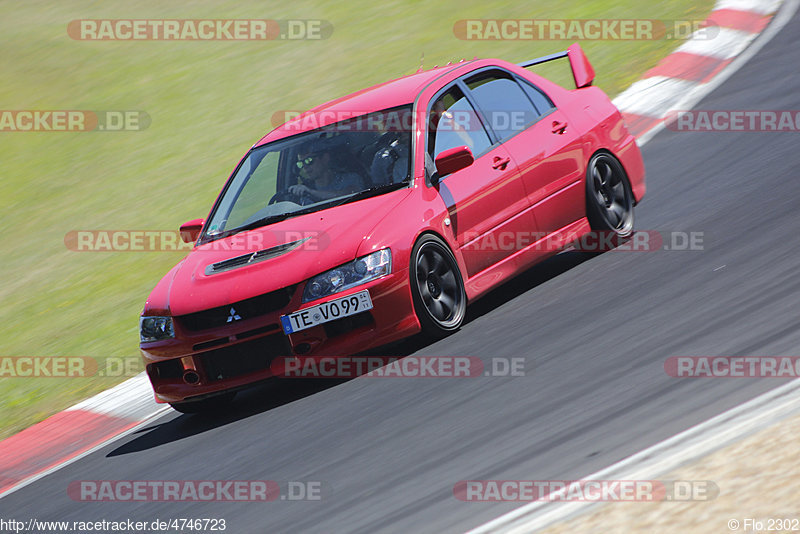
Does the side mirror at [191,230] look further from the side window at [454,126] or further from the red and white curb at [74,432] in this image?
the side window at [454,126]

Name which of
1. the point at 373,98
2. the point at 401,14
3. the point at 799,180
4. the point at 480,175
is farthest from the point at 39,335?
the point at 401,14

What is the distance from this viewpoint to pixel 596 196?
7.77 metres

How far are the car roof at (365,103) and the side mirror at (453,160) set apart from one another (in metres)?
0.72

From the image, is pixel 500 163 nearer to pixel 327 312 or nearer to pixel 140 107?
pixel 327 312

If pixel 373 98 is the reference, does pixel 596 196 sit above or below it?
below

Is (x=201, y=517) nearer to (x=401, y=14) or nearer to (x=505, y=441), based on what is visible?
(x=505, y=441)

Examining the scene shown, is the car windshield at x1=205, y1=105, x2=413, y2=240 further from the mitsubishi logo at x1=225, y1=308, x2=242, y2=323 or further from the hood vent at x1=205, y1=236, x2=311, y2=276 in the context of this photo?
the mitsubishi logo at x1=225, y1=308, x2=242, y2=323

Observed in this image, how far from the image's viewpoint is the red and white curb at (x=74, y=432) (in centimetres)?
684

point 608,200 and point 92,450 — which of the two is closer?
point 92,450

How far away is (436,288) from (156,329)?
1.66m

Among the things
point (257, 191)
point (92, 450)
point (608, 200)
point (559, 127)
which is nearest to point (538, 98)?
point (559, 127)

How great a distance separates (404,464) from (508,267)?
2.32m

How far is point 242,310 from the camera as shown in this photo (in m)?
6.25

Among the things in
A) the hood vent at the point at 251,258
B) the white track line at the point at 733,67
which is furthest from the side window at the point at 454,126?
the white track line at the point at 733,67
